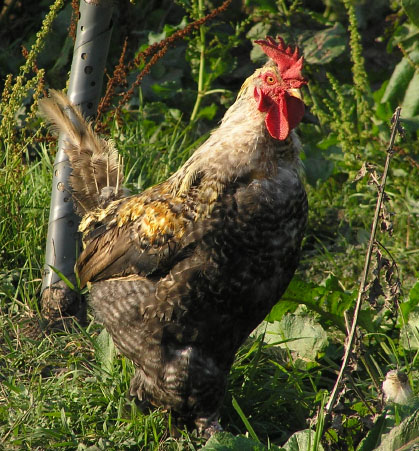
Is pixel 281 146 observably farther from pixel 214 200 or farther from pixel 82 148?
pixel 82 148

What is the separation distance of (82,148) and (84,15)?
71 centimetres

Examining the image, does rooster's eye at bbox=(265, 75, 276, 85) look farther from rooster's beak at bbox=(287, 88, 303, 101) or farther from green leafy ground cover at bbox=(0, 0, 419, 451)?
green leafy ground cover at bbox=(0, 0, 419, 451)

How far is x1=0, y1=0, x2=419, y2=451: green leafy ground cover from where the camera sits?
9.64 feet

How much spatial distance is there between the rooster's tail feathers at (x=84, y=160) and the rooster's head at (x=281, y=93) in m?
1.11

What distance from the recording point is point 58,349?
360 cm

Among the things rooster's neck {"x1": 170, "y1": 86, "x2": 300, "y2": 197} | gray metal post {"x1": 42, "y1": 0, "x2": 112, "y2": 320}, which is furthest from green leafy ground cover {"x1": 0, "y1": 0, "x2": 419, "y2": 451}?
rooster's neck {"x1": 170, "y1": 86, "x2": 300, "y2": 197}

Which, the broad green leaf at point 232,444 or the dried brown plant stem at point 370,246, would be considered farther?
the broad green leaf at point 232,444

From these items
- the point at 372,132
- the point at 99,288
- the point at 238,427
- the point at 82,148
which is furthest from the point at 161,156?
the point at 238,427

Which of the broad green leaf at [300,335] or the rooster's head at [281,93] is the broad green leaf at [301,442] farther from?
the rooster's head at [281,93]

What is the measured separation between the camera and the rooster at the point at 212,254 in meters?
2.78

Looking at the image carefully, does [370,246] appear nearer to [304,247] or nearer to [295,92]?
[295,92]

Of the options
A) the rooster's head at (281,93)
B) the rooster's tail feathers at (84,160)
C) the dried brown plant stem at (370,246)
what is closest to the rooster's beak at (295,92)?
the rooster's head at (281,93)

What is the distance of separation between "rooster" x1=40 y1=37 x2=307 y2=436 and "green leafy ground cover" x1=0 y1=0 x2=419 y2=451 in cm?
25

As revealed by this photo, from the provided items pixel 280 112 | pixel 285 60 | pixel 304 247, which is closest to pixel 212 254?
pixel 280 112
